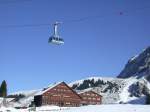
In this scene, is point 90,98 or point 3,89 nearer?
point 3,89

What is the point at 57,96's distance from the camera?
136 m

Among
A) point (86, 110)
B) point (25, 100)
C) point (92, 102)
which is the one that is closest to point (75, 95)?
point (92, 102)

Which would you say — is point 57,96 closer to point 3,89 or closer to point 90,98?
point 3,89

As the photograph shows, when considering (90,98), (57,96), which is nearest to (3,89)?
(57,96)

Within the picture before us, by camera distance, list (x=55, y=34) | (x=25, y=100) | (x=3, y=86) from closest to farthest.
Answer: (x=55, y=34)
(x=3, y=86)
(x=25, y=100)

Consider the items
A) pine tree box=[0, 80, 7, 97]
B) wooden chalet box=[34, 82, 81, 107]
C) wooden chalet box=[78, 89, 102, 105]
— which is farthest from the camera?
wooden chalet box=[78, 89, 102, 105]

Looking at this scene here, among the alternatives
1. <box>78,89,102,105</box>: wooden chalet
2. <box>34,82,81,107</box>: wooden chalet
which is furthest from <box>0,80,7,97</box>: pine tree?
<box>78,89,102,105</box>: wooden chalet

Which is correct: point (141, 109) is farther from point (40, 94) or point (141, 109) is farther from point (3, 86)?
point (3, 86)

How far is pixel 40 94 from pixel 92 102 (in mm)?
33052

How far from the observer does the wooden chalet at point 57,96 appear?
132m

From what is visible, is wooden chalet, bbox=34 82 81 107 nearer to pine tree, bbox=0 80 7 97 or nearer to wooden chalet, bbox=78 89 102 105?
wooden chalet, bbox=78 89 102 105

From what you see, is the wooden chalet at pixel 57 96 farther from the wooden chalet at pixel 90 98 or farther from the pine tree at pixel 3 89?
the pine tree at pixel 3 89

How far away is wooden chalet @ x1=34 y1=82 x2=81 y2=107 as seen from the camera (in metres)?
132

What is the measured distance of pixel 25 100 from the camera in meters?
187
